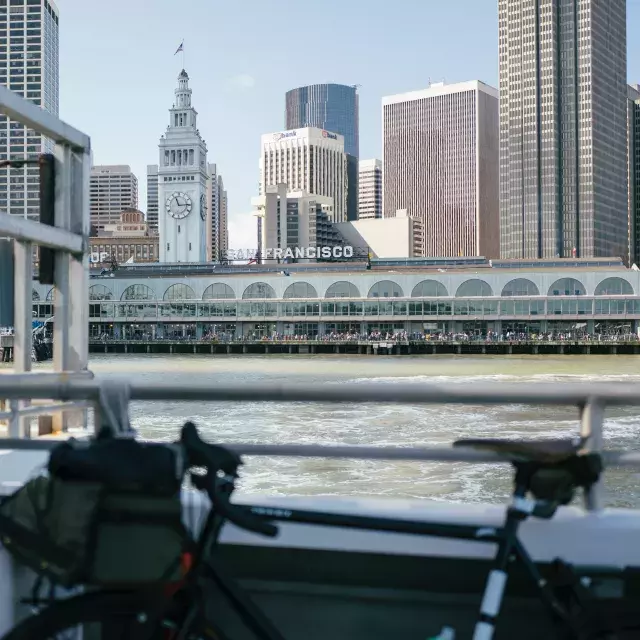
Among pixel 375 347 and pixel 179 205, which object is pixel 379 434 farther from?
pixel 179 205

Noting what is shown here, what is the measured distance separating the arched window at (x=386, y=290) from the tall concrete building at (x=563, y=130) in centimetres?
7693

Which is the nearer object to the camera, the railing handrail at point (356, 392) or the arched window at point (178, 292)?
the railing handrail at point (356, 392)

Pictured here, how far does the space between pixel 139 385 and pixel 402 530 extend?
111 cm

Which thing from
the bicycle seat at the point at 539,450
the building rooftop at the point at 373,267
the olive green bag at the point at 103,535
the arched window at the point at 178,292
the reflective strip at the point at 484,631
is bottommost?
the reflective strip at the point at 484,631

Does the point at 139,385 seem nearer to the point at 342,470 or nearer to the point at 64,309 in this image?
the point at 64,309

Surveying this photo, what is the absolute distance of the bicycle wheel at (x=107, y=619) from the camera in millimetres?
2572

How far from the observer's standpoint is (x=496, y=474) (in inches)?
767

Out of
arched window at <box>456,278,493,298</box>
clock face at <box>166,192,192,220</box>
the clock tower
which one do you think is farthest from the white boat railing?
clock face at <box>166,192,192,220</box>

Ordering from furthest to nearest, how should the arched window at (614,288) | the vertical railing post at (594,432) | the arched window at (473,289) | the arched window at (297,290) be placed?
the arched window at (297,290), the arched window at (473,289), the arched window at (614,288), the vertical railing post at (594,432)

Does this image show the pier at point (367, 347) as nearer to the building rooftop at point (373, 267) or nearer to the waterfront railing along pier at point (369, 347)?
the waterfront railing along pier at point (369, 347)

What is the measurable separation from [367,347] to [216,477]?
98529 mm

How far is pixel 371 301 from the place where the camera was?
109562 millimetres

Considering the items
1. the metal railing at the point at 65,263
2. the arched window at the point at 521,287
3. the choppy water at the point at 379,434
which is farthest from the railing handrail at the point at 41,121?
the arched window at the point at 521,287

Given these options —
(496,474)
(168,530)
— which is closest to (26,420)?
(168,530)
